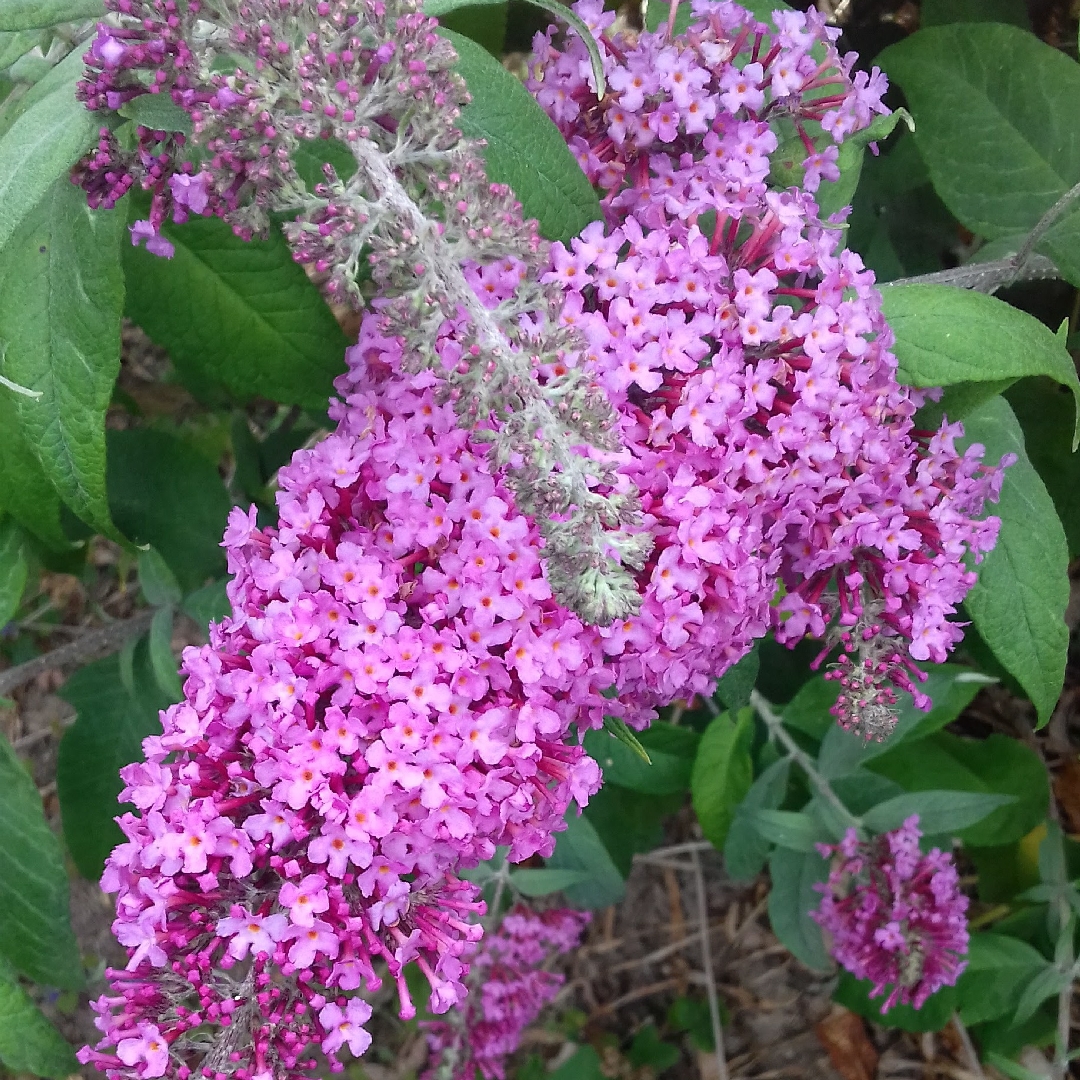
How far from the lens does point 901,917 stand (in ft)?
6.04

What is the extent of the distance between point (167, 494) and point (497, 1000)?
133 cm

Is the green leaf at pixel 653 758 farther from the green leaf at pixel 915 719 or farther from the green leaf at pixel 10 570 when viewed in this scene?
the green leaf at pixel 10 570

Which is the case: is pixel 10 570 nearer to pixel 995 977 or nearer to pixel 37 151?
pixel 37 151

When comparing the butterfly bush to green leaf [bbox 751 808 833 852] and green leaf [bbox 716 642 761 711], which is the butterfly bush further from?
green leaf [bbox 751 808 833 852]

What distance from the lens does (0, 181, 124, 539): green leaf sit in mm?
1323

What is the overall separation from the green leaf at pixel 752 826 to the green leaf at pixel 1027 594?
631mm

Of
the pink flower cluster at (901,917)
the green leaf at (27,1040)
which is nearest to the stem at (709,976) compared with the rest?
the pink flower cluster at (901,917)

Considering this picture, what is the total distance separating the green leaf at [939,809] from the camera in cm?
191

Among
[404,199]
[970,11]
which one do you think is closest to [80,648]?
Answer: [404,199]

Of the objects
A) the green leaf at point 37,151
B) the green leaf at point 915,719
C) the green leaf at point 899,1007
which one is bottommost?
the green leaf at point 899,1007

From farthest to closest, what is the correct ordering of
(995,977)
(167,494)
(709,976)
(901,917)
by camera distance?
(709,976)
(995,977)
(167,494)
(901,917)

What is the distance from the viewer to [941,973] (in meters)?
1.87

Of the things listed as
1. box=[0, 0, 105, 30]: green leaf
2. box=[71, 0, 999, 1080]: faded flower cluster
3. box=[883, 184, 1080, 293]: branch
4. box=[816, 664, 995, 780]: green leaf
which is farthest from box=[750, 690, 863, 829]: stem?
box=[0, 0, 105, 30]: green leaf

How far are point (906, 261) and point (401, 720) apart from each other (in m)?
1.75
